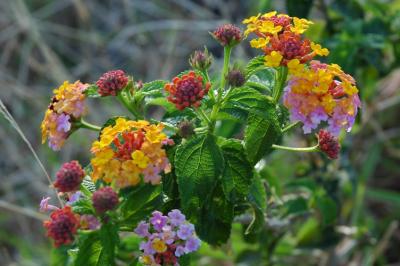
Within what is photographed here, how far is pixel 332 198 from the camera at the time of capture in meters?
2.36

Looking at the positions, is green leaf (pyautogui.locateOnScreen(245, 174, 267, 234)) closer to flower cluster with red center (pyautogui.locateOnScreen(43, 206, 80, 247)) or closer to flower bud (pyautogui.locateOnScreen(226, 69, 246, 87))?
flower bud (pyautogui.locateOnScreen(226, 69, 246, 87))

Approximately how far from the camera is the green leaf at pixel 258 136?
1521mm

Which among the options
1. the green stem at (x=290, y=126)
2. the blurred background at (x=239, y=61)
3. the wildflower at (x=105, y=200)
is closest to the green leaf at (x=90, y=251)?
the wildflower at (x=105, y=200)

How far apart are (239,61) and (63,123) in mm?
974

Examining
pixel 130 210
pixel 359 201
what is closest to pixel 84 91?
pixel 130 210

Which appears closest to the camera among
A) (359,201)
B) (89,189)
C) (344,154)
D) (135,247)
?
(89,189)

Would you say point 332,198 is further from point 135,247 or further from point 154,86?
point 154,86

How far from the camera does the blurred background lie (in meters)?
2.38

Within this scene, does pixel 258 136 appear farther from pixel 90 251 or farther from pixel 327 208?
pixel 327 208

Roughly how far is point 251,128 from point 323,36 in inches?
47.0

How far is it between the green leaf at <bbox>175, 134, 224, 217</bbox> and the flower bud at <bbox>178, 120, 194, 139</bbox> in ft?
0.05

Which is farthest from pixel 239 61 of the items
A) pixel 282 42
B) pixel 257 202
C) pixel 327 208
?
pixel 282 42

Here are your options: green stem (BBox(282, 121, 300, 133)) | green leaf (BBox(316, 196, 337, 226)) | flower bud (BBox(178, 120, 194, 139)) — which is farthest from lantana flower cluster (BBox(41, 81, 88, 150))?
green leaf (BBox(316, 196, 337, 226))

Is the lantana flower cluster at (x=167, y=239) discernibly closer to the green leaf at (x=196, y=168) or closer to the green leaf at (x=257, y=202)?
the green leaf at (x=196, y=168)
